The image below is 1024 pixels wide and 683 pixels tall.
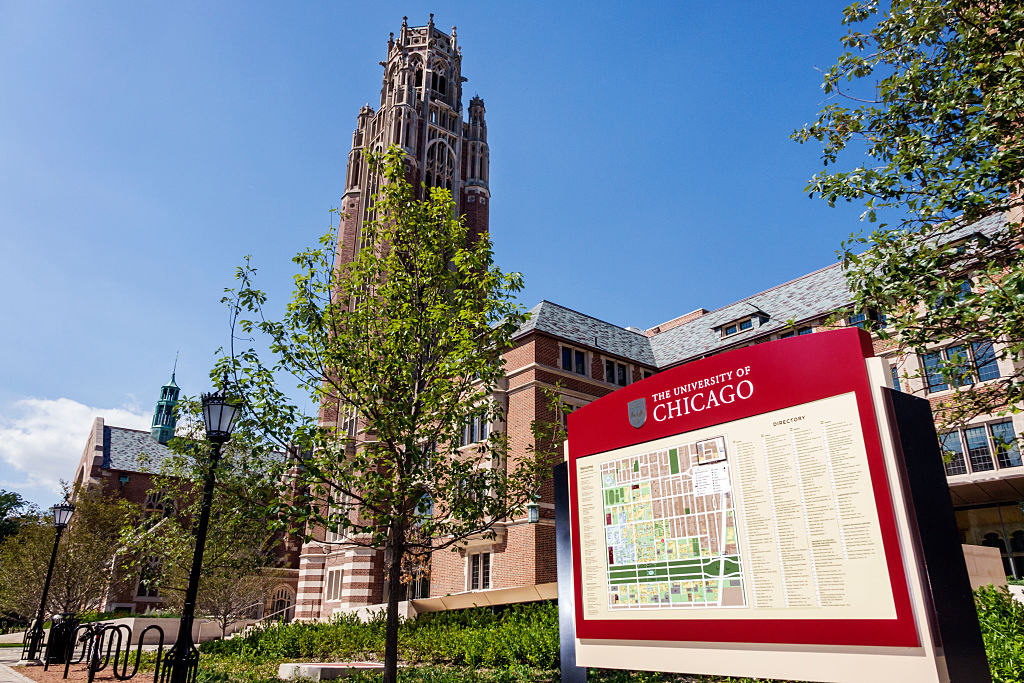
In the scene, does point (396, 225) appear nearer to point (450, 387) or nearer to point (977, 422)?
point (450, 387)

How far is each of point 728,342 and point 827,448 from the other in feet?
106

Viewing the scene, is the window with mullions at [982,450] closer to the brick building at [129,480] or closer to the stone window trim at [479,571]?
the stone window trim at [479,571]

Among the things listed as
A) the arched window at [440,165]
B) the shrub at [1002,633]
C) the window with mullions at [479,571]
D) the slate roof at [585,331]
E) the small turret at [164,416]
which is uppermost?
the arched window at [440,165]

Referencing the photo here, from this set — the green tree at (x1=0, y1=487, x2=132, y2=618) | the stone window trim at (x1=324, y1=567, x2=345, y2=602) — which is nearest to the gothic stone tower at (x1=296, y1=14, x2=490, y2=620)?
the stone window trim at (x1=324, y1=567, x2=345, y2=602)

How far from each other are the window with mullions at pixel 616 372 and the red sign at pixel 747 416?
2668 centimetres

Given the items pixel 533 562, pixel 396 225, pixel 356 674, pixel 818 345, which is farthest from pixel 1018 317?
pixel 533 562

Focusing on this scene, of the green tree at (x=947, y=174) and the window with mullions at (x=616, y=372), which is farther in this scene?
the window with mullions at (x=616, y=372)

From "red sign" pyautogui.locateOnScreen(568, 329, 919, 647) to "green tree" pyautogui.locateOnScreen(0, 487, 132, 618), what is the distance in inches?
1528

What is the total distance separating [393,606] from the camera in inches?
498

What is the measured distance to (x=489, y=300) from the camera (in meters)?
14.6

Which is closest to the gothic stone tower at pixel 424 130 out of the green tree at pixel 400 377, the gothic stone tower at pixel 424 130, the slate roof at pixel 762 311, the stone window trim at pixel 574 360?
the gothic stone tower at pixel 424 130

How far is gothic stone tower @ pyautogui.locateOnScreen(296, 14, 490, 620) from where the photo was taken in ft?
170

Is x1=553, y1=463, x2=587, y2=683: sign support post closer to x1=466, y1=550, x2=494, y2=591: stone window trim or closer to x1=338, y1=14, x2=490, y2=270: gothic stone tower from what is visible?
x1=466, y1=550, x2=494, y2=591: stone window trim

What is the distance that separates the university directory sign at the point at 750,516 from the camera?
14.8 ft
